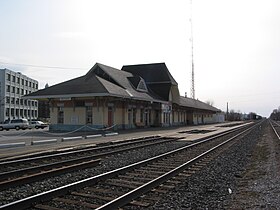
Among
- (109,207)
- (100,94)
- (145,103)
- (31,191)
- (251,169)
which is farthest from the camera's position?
(145,103)

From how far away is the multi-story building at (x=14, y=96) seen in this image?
8969 cm

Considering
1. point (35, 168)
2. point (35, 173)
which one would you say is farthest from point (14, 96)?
A: point (35, 173)

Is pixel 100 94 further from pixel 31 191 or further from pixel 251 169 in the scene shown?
pixel 31 191

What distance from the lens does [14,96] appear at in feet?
317

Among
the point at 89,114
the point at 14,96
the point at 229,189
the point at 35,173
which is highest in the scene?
the point at 14,96

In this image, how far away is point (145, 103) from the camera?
44.9 metres

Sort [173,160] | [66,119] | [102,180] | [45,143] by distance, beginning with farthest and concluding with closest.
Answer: [66,119] → [45,143] → [173,160] → [102,180]

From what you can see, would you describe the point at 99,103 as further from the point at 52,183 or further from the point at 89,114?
the point at 52,183

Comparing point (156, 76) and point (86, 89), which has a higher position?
point (156, 76)

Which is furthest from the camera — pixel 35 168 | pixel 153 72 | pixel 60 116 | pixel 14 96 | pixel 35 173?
pixel 14 96

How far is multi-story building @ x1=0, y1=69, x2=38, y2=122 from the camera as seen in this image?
89688mm

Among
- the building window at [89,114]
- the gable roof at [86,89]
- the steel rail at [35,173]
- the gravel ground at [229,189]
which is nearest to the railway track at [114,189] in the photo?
the gravel ground at [229,189]

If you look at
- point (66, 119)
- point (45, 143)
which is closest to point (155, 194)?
point (45, 143)

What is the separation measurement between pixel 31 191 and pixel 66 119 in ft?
94.8
